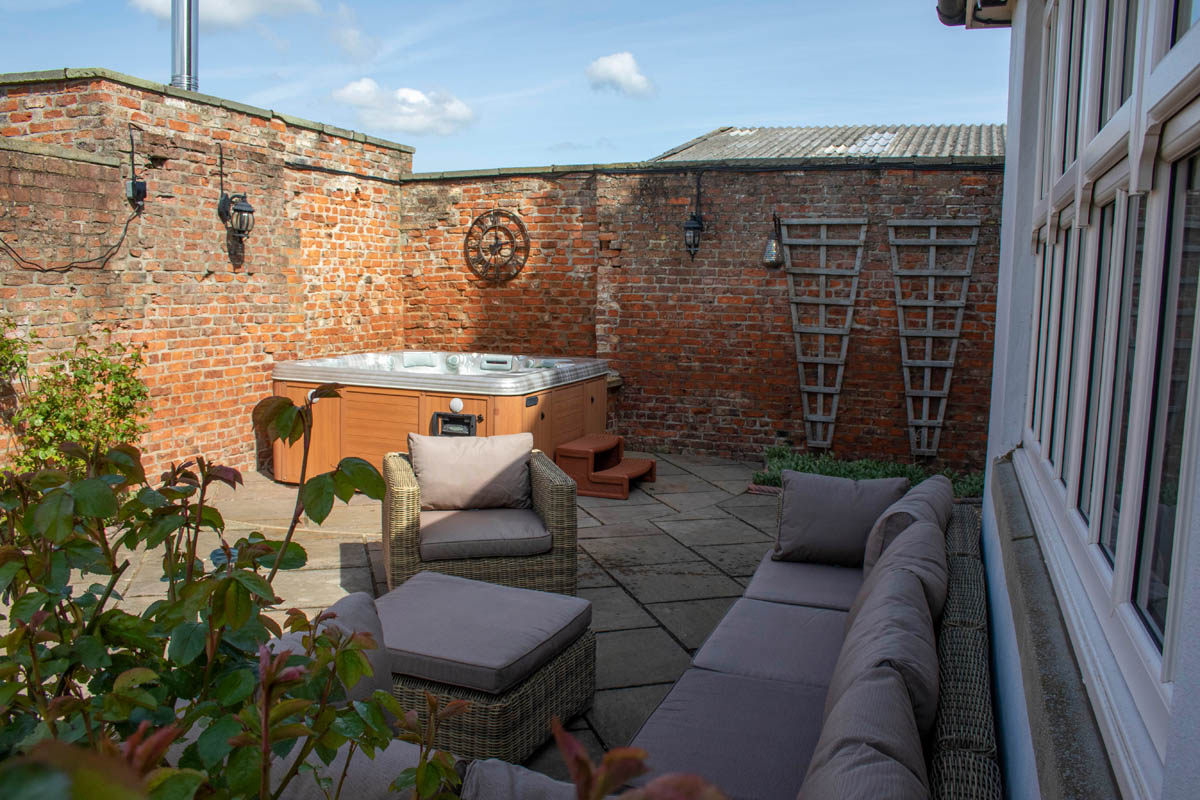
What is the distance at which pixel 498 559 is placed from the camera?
3.85 meters

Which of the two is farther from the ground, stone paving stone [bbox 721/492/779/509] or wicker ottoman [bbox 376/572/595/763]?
wicker ottoman [bbox 376/572/595/763]

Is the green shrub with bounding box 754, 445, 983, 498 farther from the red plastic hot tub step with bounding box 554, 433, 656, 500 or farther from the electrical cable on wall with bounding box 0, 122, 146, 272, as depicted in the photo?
the electrical cable on wall with bounding box 0, 122, 146, 272

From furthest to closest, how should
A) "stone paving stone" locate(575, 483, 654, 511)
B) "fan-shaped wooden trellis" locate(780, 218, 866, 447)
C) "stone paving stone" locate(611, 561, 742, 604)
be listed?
"fan-shaped wooden trellis" locate(780, 218, 866, 447) → "stone paving stone" locate(575, 483, 654, 511) → "stone paving stone" locate(611, 561, 742, 604)

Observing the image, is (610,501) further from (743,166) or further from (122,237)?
(122,237)

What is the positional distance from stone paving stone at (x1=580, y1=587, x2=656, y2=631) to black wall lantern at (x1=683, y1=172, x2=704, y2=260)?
12.6ft

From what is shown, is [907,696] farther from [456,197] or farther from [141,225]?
[456,197]

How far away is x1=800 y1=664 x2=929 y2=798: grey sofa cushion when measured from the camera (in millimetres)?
1257

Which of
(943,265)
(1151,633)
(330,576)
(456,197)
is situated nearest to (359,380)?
(330,576)

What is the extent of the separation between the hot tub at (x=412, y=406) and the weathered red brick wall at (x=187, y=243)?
49 cm

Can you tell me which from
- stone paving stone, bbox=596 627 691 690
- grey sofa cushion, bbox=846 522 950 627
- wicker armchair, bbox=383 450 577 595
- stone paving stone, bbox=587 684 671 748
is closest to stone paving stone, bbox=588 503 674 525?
wicker armchair, bbox=383 450 577 595

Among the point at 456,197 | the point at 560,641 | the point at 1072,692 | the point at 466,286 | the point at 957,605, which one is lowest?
the point at 560,641

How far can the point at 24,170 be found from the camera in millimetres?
4855

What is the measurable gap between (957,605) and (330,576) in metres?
3.10

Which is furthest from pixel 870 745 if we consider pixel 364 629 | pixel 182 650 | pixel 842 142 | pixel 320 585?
pixel 842 142
